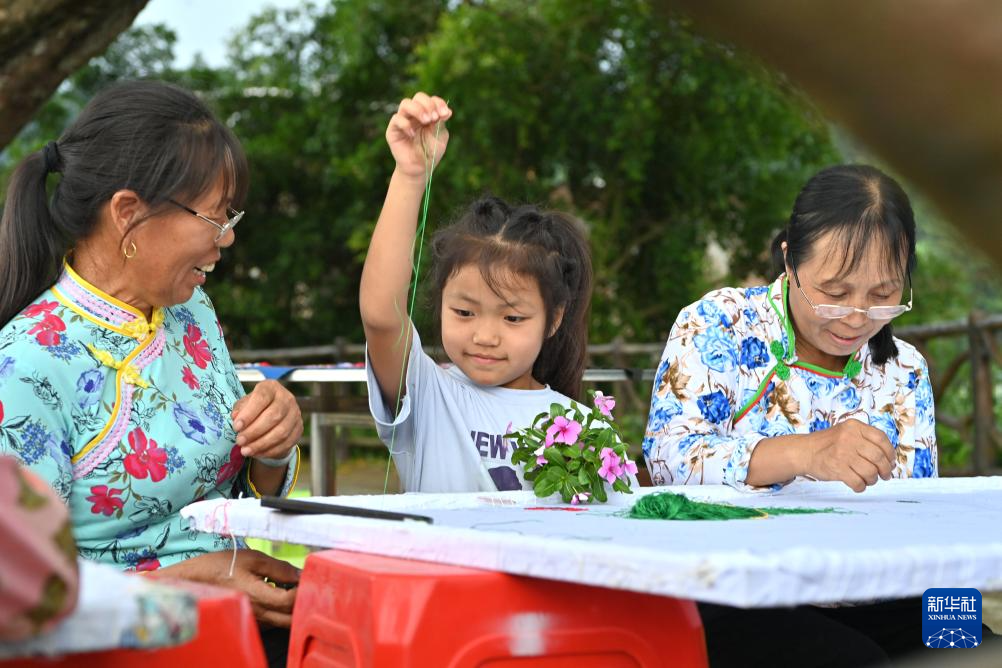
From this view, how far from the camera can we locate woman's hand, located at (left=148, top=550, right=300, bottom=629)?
6.15 feet

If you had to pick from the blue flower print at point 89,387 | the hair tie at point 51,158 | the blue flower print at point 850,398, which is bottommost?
the blue flower print at point 89,387

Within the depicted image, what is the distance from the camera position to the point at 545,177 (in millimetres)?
12523

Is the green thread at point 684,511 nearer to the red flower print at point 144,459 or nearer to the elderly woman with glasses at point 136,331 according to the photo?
the elderly woman with glasses at point 136,331

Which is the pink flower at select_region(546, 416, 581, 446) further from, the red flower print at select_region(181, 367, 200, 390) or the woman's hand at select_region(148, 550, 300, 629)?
the red flower print at select_region(181, 367, 200, 390)

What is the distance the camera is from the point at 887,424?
2670 mm

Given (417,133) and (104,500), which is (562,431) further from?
(104,500)

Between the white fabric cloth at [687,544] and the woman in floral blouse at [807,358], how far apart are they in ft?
1.44

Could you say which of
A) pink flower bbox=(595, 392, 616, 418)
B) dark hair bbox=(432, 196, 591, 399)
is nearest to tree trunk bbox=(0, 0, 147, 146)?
dark hair bbox=(432, 196, 591, 399)

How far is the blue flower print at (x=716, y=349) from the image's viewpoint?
256 cm

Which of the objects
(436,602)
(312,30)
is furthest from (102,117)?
(312,30)

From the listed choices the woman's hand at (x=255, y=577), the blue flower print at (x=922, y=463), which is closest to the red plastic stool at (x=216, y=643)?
the woman's hand at (x=255, y=577)

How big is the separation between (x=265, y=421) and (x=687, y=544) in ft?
3.15

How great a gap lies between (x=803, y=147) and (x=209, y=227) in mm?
11643

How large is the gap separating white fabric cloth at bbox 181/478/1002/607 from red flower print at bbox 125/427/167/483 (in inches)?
10.8
